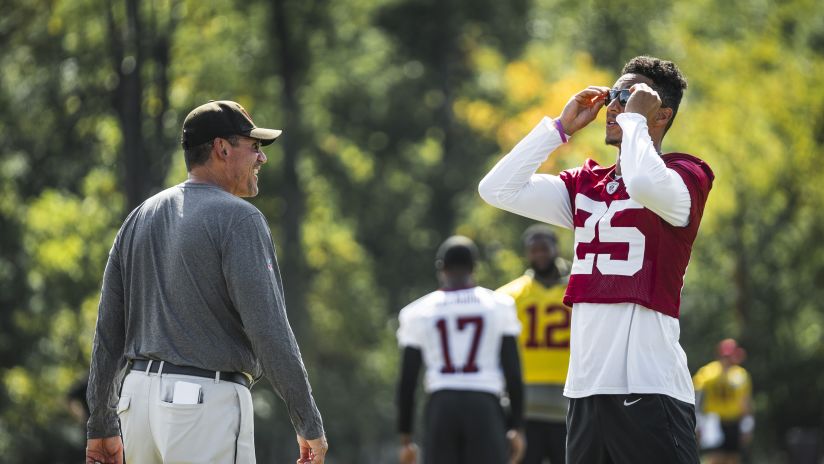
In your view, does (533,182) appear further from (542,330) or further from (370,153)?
(370,153)

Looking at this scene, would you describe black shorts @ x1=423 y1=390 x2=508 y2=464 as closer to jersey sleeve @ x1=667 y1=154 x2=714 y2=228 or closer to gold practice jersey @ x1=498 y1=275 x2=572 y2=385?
gold practice jersey @ x1=498 y1=275 x2=572 y2=385

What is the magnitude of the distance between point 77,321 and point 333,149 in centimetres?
1364

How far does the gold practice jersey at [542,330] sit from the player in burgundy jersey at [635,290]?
458 cm

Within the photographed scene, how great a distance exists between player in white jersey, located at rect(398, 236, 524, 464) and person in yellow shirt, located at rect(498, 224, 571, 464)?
26cm

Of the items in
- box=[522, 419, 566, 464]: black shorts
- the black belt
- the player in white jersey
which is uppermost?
the black belt

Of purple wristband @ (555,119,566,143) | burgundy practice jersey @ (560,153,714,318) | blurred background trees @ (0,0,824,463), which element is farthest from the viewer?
blurred background trees @ (0,0,824,463)

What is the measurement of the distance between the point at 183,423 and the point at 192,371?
21cm

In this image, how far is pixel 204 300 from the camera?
5.65 m

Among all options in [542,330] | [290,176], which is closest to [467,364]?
[542,330]

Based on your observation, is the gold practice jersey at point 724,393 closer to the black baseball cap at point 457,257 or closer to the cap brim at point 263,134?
the black baseball cap at point 457,257

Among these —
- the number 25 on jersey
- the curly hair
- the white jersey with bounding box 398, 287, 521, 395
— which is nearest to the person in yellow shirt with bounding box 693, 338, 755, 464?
the white jersey with bounding box 398, 287, 521, 395

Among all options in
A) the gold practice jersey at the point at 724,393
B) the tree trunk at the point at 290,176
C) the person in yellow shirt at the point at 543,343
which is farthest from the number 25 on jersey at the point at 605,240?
the tree trunk at the point at 290,176

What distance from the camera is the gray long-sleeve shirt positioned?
555cm

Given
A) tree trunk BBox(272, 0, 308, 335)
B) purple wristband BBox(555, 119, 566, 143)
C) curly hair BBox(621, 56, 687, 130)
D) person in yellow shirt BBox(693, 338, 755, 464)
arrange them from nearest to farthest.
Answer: curly hair BBox(621, 56, 687, 130), purple wristband BBox(555, 119, 566, 143), person in yellow shirt BBox(693, 338, 755, 464), tree trunk BBox(272, 0, 308, 335)
